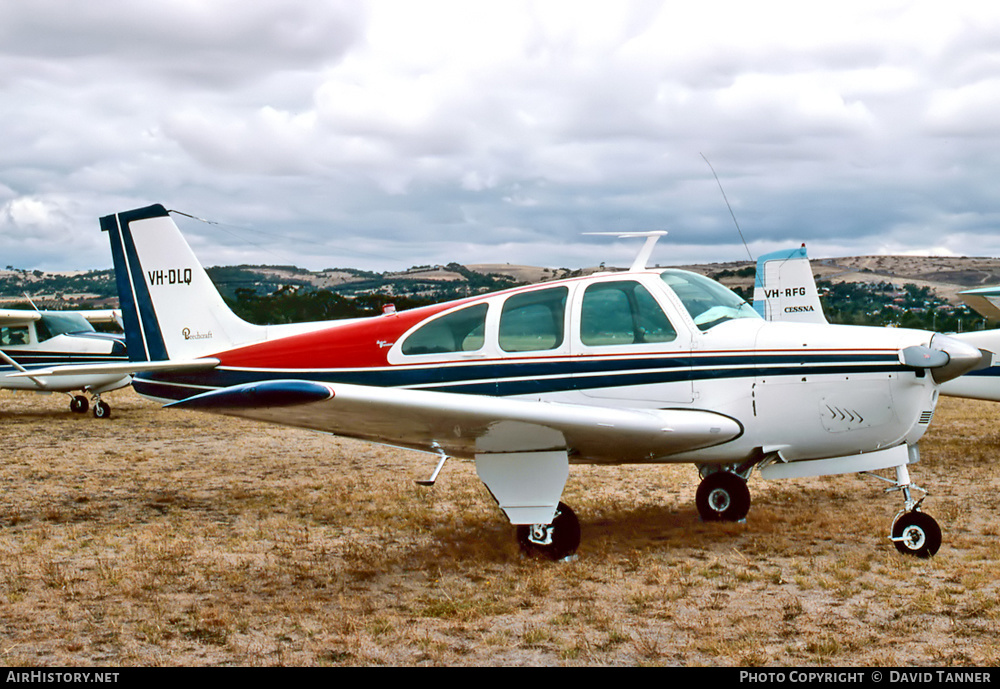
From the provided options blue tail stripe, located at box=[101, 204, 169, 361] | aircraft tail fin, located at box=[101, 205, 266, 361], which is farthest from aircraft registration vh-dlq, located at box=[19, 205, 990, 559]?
blue tail stripe, located at box=[101, 204, 169, 361]

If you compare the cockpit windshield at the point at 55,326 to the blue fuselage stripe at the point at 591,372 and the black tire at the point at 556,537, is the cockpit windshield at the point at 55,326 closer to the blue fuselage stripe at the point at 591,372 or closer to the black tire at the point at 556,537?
the blue fuselage stripe at the point at 591,372

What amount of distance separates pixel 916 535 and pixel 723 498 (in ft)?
5.90

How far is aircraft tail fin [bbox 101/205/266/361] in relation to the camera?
908cm

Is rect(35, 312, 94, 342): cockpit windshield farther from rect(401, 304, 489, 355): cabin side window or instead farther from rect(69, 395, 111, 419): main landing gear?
rect(401, 304, 489, 355): cabin side window

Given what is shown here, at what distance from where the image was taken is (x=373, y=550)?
6766mm

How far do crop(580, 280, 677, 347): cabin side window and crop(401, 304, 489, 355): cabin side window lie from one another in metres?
0.83

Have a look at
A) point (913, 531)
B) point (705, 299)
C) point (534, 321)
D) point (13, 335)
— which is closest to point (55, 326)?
point (13, 335)

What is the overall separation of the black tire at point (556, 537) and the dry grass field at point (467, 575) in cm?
16

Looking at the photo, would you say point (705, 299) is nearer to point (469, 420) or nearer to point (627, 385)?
point (627, 385)

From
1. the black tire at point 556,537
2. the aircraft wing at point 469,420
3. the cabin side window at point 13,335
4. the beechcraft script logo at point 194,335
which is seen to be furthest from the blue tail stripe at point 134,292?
the cabin side window at point 13,335

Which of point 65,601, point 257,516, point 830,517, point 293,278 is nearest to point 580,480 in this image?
point 830,517

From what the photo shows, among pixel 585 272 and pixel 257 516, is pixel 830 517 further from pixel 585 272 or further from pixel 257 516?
pixel 257 516

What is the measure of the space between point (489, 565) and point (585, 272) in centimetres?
251

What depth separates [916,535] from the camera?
6.13m
